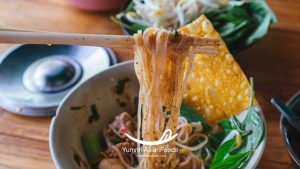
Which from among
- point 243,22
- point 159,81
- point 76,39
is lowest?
point 243,22

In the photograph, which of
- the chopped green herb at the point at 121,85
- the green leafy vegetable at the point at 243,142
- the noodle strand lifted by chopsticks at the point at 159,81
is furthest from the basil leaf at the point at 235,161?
the chopped green herb at the point at 121,85

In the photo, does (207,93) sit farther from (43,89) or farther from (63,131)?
(43,89)

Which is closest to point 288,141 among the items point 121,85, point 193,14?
point 121,85

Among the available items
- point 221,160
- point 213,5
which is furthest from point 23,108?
point 213,5

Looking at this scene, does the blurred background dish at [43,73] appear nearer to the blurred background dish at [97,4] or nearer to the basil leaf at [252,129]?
the blurred background dish at [97,4]

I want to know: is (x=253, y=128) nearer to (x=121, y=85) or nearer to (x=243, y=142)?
(x=243, y=142)

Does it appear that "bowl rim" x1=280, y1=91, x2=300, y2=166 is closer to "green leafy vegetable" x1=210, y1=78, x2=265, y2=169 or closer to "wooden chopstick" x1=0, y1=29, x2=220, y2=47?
"green leafy vegetable" x1=210, y1=78, x2=265, y2=169
